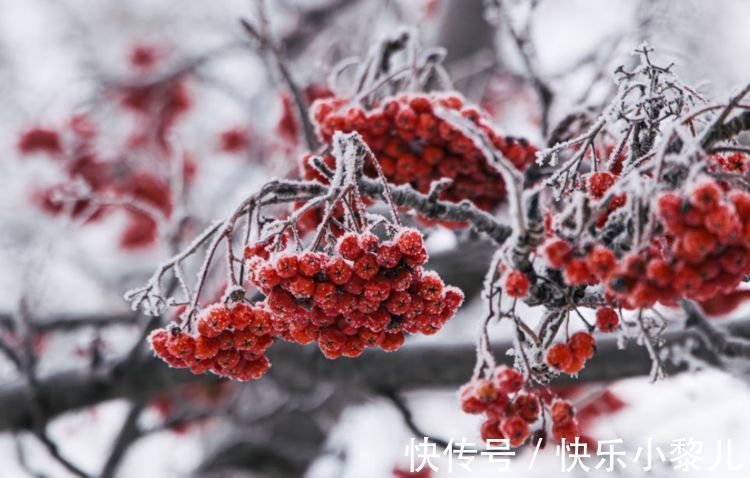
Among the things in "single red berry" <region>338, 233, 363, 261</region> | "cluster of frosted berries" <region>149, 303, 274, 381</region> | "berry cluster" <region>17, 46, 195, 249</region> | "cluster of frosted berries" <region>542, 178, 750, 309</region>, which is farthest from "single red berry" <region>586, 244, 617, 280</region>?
"berry cluster" <region>17, 46, 195, 249</region>

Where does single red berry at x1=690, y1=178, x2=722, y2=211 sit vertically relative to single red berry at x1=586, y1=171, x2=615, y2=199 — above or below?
below

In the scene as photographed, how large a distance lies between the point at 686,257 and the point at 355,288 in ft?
2.22

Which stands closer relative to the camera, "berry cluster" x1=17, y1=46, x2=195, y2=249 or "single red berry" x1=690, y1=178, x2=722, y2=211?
"single red berry" x1=690, y1=178, x2=722, y2=211

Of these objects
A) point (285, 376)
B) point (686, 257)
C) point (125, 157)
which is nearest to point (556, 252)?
point (686, 257)

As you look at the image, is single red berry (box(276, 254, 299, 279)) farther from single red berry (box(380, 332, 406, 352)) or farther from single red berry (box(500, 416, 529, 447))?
single red berry (box(500, 416, 529, 447))

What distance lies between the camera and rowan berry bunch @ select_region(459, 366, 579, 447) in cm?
147

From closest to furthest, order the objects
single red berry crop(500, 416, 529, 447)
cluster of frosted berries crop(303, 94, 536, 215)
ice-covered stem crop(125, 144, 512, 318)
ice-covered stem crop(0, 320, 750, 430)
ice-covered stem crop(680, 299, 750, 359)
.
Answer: single red berry crop(500, 416, 529, 447)
ice-covered stem crop(125, 144, 512, 318)
cluster of frosted berries crop(303, 94, 536, 215)
ice-covered stem crop(680, 299, 750, 359)
ice-covered stem crop(0, 320, 750, 430)

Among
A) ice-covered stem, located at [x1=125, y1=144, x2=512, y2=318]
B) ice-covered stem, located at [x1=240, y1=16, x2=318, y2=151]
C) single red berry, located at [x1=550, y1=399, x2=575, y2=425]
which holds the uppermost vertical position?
ice-covered stem, located at [x1=240, y1=16, x2=318, y2=151]

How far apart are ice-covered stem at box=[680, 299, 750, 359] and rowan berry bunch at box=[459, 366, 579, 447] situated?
44.7 inches

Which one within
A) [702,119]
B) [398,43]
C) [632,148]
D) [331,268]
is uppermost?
[398,43]

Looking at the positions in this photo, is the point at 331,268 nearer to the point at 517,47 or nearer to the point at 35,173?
the point at 517,47

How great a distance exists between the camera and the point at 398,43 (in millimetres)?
2787

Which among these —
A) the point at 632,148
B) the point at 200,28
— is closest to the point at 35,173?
the point at 200,28

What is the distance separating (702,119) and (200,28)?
9.10 metres
